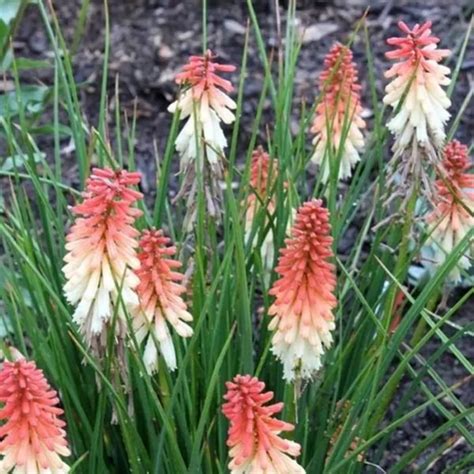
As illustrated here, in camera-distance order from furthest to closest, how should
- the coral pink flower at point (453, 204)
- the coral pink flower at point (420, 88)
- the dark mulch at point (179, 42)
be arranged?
the dark mulch at point (179, 42), the coral pink flower at point (453, 204), the coral pink flower at point (420, 88)

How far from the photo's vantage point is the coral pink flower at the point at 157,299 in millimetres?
2312

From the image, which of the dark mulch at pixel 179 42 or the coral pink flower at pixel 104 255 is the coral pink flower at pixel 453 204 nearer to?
the coral pink flower at pixel 104 255

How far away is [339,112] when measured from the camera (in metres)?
3.19

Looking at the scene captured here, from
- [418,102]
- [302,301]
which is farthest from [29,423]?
[418,102]

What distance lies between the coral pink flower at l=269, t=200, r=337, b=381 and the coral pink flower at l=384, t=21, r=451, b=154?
1.64 ft

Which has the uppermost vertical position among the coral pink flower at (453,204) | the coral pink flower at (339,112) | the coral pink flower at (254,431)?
the coral pink flower at (339,112)

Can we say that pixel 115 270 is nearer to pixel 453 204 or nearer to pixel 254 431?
pixel 254 431

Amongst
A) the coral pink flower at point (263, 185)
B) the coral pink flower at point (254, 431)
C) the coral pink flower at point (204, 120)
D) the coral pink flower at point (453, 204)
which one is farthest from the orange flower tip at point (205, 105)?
the coral pink flower at point (254, 431)

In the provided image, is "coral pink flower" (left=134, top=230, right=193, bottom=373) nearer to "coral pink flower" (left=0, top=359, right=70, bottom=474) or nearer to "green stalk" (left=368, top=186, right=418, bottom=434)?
"coral pink flower" (left=0, top=359, right=70, bottom=474)

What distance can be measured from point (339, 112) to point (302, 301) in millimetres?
1006

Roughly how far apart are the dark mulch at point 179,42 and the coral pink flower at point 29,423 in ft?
10.5

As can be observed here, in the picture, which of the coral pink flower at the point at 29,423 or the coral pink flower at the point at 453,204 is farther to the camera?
the coral pink flower at the point at 453,204

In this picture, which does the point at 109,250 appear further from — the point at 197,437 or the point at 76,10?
the point at 76,10

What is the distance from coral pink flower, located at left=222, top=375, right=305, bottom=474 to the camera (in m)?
1.91
